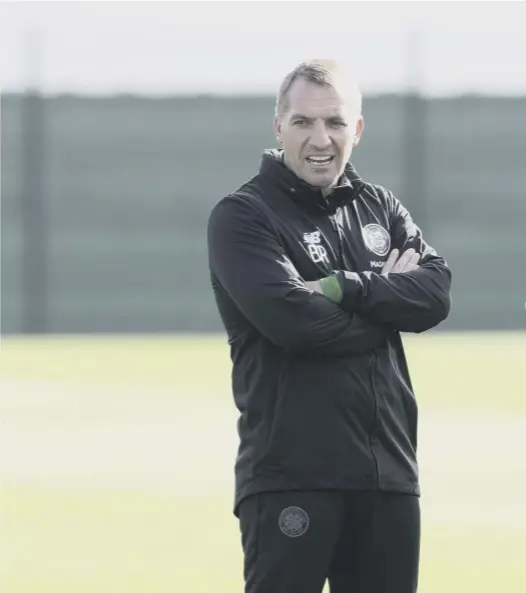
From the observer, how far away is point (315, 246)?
3350 mm

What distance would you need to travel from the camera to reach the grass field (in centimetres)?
550

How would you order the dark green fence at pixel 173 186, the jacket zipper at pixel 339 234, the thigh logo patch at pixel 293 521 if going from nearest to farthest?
1. the thigh logo patch at pixel 293 521
2. the jacket zipper at pixel 339 234
3. the dark green fence at pixel 173 186

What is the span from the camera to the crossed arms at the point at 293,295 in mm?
3234

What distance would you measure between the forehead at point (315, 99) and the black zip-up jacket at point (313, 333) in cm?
15

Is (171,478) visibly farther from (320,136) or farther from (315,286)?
(320,136)

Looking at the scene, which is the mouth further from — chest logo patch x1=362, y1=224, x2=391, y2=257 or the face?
chest logo patch x1=362, y1=224, x2=391, y2=257

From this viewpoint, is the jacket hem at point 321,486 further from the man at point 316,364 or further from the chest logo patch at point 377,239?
the chest logo patch at point 377,239

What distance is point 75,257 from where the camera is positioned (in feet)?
66.4

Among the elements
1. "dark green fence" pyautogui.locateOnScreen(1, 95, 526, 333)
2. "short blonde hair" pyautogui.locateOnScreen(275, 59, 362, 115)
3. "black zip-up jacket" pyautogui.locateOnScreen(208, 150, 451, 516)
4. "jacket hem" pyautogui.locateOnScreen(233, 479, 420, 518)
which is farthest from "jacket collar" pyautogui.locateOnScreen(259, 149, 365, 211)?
"dark green fence" pyautogui.locateOnScreen(1, 95, 526, 333)

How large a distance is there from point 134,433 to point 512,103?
1222 centimetres

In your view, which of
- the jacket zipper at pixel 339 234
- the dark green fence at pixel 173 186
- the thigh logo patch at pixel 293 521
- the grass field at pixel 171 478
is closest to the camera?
the thigh logo patch at pixel 293 521

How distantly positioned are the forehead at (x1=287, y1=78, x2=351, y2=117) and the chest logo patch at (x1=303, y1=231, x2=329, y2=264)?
0.28 meters

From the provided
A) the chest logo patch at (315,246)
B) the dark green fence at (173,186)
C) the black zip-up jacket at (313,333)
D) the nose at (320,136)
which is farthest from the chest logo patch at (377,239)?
the dark green fence at (173,186)

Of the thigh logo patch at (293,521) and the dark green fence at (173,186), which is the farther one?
the dark green fence at (173,186)
